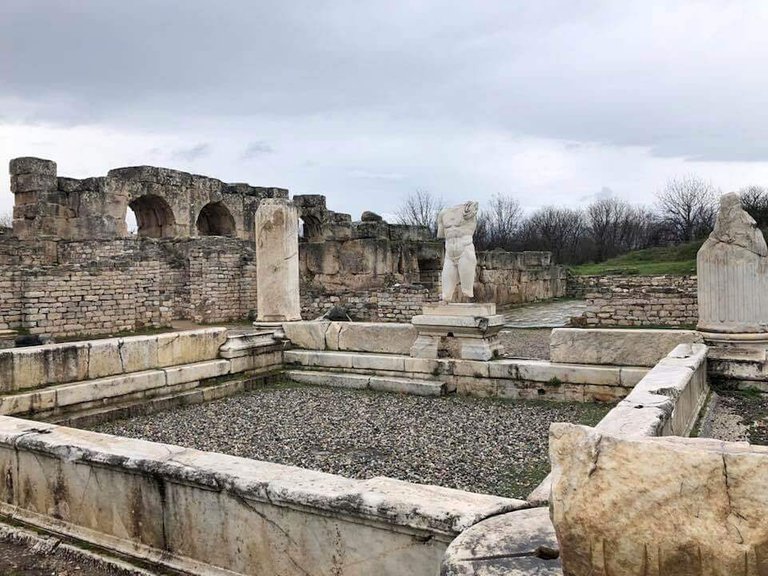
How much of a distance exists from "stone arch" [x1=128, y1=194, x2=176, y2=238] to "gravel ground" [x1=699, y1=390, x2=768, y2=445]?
68.6ft

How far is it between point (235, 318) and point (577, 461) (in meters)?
19.0

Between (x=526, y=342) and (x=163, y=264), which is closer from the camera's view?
(x=526, y=342)

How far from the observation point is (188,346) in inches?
323

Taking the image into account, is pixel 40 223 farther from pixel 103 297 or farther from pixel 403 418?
pixel 403 418

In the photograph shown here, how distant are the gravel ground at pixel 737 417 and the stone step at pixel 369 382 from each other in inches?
Answer: 122

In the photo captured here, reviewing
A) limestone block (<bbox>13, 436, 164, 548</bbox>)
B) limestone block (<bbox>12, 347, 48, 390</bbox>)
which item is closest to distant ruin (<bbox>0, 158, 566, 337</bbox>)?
limestone block (<bbox>12, 347, 48, 390</bbox>)

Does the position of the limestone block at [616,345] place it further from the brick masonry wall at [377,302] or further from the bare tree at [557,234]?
the bare tree at [557,234]

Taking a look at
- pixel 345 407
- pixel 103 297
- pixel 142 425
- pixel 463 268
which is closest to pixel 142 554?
pixel 142 425

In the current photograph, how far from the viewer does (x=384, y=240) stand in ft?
66.5

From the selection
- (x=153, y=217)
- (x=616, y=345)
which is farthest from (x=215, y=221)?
(x=616, y=345)

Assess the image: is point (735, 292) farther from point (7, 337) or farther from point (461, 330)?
point (7, 337)

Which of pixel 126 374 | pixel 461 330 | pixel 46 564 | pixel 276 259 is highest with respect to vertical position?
pixel 276 259

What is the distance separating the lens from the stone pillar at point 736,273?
6.66m

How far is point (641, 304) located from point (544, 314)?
13.2ft
